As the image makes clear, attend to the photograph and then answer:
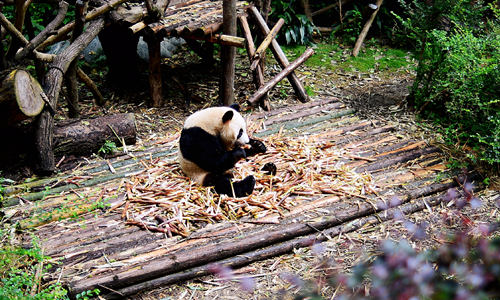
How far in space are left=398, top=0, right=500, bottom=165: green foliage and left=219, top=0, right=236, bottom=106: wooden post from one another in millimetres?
2383

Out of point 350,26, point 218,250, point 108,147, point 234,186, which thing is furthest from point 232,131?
point 350,26

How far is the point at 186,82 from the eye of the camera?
6.89m

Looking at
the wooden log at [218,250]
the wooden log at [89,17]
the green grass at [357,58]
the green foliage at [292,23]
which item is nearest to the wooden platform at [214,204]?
the wooden log at [218,250]

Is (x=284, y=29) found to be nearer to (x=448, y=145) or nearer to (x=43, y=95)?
(x=448, y=145)

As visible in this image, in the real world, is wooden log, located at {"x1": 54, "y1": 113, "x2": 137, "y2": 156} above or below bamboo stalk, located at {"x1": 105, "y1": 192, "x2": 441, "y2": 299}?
above

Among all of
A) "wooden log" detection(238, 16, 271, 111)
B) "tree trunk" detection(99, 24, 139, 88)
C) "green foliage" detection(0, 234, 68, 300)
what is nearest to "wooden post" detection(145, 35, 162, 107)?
"tree trunk" detection(99, 24, 139, 88)

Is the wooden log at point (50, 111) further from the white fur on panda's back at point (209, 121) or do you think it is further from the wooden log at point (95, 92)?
the white fur on panda's back at point (209, 121)

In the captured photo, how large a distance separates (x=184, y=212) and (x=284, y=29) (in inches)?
210

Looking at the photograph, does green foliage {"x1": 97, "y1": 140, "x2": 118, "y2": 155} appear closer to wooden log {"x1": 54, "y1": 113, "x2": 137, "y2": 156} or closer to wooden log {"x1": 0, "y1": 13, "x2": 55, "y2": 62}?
wooden log {"x1": 54, "y1": 113, "x2": 137, "y2": 156}

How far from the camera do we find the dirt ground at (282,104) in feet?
10.3

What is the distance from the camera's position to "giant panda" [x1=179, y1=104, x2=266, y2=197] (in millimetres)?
3891

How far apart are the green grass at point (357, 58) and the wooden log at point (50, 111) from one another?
4.01 meters

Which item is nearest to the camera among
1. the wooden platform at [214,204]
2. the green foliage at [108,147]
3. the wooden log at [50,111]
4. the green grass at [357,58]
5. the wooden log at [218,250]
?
the wooden log at [218,250]

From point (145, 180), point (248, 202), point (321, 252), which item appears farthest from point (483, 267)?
point (145, 180)
